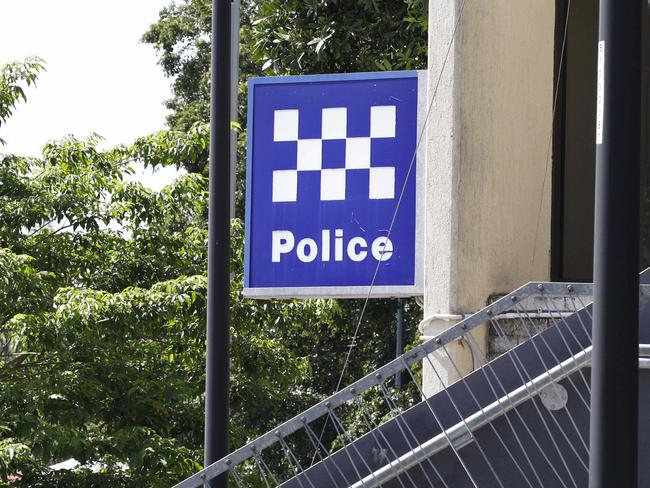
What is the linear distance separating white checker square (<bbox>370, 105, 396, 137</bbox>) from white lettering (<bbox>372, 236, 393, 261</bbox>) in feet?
2.56

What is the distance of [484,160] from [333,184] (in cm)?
131

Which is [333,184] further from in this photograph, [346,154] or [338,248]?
[338,248]

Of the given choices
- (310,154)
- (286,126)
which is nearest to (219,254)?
(310,154)

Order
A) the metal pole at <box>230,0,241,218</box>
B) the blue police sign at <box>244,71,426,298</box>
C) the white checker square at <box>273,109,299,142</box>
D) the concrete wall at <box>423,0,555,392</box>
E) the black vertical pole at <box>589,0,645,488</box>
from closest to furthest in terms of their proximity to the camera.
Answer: the black vertical pole at <box>589,0,645,488</box> → the concrete wall at <box>423,0,555,392</box> → the blue police sign at <box>244,71,426,298</box> → the white checker square at <box>273,109,299,142</box> → the metal pole at <box>230,0,241,218</box>

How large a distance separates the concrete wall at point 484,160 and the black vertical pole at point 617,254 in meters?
3.68

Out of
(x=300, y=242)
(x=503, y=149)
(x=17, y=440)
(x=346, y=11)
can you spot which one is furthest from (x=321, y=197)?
(x=346, y=11)

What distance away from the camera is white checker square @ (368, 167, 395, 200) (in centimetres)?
886

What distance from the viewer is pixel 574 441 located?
513 centimetres

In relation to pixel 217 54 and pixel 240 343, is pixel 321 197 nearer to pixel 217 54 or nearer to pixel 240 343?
pixel 217 54

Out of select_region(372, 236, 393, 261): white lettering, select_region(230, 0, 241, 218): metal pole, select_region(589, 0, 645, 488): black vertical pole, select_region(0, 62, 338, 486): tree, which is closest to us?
select_region(589, 0, 645, 488): black vertical pole

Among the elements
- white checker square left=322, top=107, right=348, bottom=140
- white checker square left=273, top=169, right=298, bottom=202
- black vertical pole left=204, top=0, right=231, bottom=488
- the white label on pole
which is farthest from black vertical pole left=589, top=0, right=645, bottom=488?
white checker square left=273, top=169, right=298, bottom=202

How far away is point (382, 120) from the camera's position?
8.99 m

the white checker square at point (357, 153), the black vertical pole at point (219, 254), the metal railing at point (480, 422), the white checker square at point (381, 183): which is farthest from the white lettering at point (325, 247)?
the metal railing at point (480, 422)

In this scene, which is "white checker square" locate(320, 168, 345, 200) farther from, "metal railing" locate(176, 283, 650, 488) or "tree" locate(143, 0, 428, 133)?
"tree" locate(143, 0, 428, 133)
